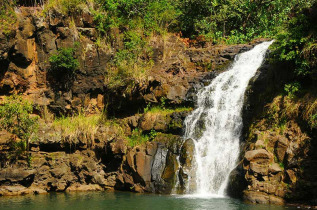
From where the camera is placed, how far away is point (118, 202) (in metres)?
14.3

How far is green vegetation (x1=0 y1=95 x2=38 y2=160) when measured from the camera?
57.6 feet

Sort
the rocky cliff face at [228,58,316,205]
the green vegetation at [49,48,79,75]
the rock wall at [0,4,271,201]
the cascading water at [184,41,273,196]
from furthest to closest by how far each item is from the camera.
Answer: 1. the green vegetation at [49,48,79,75]
2. the rock wall at [0,4,271,201]
3. the cascading water at [184,41,273,196]
4. the rocky cliff face at [228,58,316,205]

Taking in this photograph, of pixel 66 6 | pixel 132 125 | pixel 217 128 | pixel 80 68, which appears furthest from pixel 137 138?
pixel 66 6

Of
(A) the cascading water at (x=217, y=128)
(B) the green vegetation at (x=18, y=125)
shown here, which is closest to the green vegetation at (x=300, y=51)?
(A) the cascading water at (x=217, y=128)

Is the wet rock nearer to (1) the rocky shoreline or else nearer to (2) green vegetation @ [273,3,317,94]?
(1) the rocky shoreline

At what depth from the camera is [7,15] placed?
65.6 feet

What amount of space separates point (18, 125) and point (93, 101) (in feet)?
15.7

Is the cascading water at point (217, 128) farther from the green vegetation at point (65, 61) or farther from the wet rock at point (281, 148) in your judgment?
the green vegetation at point (65, 61)

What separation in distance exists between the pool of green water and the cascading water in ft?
4.42

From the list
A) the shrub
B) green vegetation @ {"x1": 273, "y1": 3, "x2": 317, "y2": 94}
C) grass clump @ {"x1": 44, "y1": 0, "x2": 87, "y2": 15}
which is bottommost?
the shrub

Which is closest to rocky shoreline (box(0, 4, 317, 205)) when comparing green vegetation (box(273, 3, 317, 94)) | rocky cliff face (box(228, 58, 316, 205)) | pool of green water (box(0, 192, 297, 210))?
rocky cliff face (box(228, 58, 316, 205))

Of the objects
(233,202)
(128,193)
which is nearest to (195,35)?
(128,193)

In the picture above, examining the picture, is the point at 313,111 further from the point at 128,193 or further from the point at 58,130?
the point at 58,130

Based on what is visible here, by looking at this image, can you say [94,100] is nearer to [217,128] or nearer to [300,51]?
[217,128]
